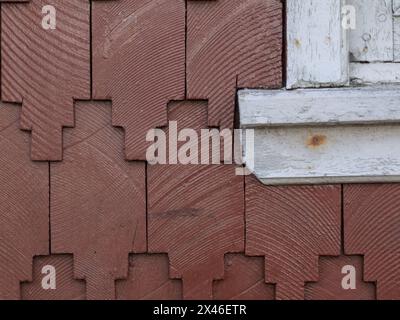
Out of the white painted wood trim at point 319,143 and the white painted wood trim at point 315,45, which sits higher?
the white painted wood trim at point 315,45

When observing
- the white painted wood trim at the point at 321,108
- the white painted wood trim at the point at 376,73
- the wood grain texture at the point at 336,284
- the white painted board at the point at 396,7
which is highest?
the white painted board at the point at 396,7

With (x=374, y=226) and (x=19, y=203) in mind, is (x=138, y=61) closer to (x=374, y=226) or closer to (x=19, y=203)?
(x=19, y=203)

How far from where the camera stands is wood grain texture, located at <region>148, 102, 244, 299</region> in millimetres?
1785

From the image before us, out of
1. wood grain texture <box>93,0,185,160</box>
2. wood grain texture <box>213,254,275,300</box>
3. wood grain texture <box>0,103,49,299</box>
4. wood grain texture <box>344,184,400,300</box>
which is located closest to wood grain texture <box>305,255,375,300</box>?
wood grain texture <box>344,184,400,300</box>

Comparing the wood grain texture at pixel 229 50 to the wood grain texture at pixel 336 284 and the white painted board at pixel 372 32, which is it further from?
the wood grain texture at pixel 336 284

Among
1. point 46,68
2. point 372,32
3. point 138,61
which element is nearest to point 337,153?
point 372,32

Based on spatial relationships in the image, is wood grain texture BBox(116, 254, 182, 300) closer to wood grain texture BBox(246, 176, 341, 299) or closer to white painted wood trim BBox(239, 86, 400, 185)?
wood grain texture BBox(246, 176, 341, 299)

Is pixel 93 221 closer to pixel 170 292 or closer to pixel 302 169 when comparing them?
pixel 170 292

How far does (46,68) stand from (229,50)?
1.69ft

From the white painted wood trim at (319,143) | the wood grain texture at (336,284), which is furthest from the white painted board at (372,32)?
the wood grain texture at (336,284)

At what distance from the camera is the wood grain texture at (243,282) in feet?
5.92

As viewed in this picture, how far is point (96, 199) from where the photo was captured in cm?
178

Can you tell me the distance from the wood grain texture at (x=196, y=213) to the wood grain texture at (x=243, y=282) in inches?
1.6

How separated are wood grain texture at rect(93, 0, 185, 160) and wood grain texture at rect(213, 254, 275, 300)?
1.34 ft
